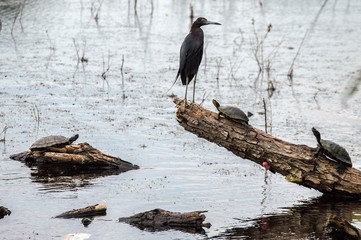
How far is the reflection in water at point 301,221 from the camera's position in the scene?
25.1 ft

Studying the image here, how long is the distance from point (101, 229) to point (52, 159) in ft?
8.36

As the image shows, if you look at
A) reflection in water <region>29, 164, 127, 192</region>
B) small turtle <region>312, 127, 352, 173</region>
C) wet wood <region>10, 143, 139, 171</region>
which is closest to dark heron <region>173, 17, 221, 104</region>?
wet wood <region>10, 143, 139, 171</region>

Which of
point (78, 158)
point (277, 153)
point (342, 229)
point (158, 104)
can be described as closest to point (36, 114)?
point (158, 104)

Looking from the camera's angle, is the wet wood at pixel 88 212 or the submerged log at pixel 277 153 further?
the submerged log at pixel 277 153

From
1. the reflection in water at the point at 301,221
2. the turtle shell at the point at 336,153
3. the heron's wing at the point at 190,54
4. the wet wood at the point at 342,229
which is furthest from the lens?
the heron's wing at the point at 190,54

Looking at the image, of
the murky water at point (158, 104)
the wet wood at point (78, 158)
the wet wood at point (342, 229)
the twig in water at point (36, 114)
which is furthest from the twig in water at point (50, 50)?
the wet wood at point (342, 229)

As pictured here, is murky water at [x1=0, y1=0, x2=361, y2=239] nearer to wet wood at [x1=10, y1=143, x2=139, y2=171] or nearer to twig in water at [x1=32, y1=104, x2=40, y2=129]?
twig in water at [x1=32, y1=104, x2=40, y2=129]

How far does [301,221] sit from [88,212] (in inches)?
94.5

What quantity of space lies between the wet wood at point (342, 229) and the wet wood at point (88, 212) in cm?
247

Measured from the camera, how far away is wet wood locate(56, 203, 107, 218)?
789 cm

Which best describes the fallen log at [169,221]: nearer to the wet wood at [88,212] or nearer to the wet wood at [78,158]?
the wet wood at [88,212]

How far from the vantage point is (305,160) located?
8484mm

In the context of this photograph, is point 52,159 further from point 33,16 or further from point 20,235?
point 33,16

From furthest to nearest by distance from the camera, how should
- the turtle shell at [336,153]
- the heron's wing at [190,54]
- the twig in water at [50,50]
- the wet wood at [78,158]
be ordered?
the twig in water at [50,50]
the heron's wing at [190,54]
the wet wood at [78,158]
the turtle shell at [336,153]
